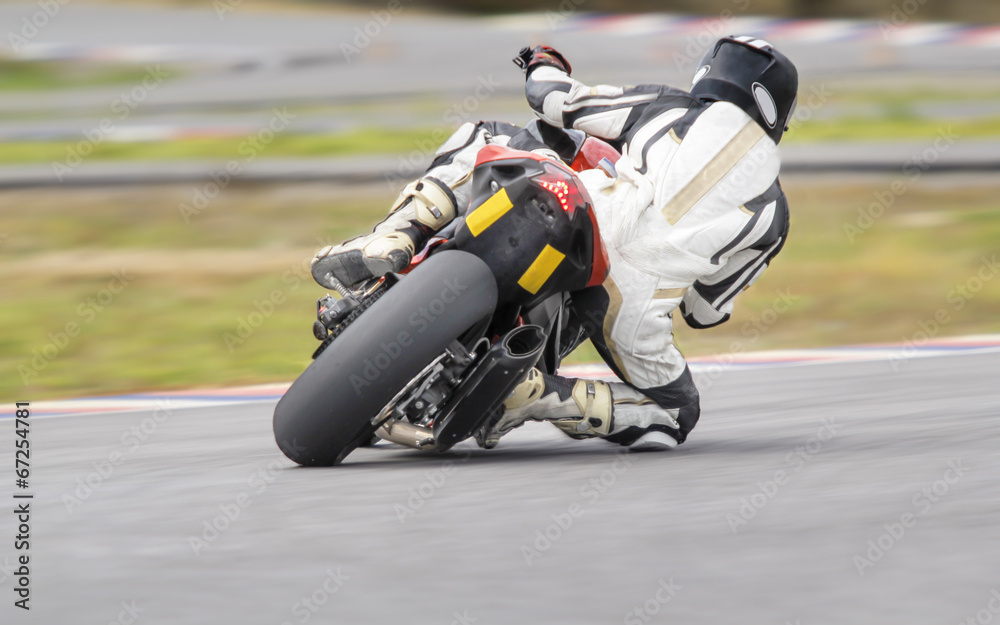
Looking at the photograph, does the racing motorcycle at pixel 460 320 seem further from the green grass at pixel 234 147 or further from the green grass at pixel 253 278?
the green grass at pixel 234 147

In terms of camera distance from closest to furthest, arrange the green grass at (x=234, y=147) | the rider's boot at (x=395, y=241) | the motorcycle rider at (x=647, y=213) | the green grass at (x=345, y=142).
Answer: the rider's boot at (x=395, y=241) < the motorcycle rider at (x=647, y=213) < the green grass at (x=345, y=142) < the green grass at (x=234, y=147)

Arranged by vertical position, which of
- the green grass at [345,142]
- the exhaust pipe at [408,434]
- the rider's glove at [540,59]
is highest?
the rider's glove at [540,59]

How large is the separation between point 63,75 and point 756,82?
54.2 feet

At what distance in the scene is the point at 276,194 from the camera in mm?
10734

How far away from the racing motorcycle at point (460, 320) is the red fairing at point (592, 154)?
0.54 meters

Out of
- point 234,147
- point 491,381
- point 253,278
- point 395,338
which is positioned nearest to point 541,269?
point 491,381

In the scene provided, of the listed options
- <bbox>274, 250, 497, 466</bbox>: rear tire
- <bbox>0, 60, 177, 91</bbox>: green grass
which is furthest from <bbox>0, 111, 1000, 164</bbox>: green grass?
<bbox>274, 250, 497, 466</bbox>: rear tire

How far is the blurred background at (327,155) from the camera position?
7223 mm

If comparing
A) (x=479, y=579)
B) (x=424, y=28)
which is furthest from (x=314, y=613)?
(x=424, y=28)

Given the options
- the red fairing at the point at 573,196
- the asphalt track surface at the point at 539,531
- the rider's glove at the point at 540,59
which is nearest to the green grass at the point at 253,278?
the asphalt track surface at the point at 539,531

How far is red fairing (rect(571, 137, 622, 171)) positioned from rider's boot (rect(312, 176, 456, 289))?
0.45 meters

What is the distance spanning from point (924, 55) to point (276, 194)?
389 inches

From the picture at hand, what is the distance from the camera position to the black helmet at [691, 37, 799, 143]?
3590 mm

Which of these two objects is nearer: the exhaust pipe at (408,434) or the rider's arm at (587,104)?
the exhaust pipe at (408,434)
